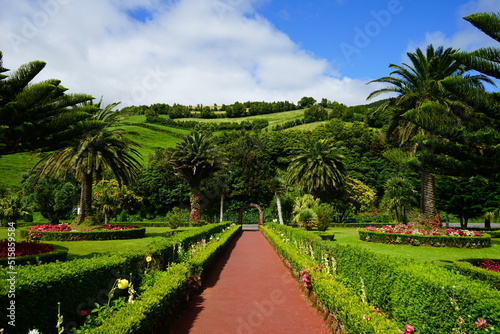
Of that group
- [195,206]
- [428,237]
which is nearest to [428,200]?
[428,237]

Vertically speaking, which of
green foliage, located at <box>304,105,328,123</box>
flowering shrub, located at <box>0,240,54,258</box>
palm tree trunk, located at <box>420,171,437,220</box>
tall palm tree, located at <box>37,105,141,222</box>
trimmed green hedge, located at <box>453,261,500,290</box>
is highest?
green foliage, located at <box>304,105,328,123</box>

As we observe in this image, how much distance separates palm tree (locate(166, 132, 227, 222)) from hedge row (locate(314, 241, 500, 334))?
70.2 ft

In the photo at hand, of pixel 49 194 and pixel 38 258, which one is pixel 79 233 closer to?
pixel 38 258

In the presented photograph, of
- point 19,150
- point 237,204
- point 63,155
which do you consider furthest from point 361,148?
point 19,150

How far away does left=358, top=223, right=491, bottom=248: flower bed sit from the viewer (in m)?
17.1

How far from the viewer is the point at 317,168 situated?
37.8 m

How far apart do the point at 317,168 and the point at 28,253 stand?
30972 millimetres

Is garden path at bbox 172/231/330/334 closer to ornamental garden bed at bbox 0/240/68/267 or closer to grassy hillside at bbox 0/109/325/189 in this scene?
ornamental garden bed at bbox 0/240/68/267

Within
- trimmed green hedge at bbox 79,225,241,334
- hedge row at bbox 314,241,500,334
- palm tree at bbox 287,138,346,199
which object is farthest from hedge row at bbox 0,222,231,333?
palm tree at bbox 287,138,346,199

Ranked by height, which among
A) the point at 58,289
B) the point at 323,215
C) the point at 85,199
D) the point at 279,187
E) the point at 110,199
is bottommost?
the point at 58,289

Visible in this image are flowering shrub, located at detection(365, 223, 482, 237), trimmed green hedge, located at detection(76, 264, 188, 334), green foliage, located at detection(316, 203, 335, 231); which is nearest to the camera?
trimmed green hedge, located at detection(76, 264, 188, 334)

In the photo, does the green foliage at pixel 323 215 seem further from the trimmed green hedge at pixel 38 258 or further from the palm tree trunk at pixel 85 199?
the trimmed green hedge at pixel 38 258

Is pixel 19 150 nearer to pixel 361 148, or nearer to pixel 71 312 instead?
pixel 71 312

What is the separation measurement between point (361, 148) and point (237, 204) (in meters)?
24.1
